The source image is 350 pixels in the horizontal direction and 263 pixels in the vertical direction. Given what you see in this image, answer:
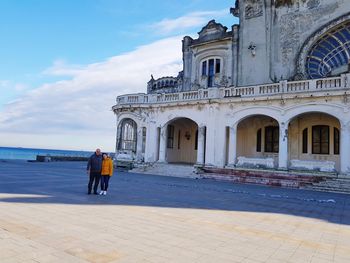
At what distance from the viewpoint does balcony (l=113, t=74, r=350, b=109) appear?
1839 cm

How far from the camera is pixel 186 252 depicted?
4922 mm

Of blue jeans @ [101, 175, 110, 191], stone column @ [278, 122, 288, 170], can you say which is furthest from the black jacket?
stone column @ [278, 122, 288, 170]

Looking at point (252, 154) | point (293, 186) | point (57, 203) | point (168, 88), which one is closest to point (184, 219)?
point (57, 203)

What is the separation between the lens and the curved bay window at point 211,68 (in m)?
28.9

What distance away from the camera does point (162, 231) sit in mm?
6156

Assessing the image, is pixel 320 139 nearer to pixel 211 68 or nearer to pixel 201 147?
pixel 201 147

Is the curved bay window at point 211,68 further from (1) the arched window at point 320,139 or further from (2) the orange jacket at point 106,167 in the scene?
(2) the orange jacket at point 106,167

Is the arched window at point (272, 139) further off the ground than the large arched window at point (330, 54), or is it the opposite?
the large arched window at point (330, 54)

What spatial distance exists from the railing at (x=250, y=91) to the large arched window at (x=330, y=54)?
4636mm

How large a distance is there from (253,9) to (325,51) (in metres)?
7.08

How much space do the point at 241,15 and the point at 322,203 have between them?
798 inches

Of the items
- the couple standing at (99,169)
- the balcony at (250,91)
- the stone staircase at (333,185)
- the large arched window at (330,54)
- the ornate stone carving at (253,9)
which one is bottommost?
the stone staircase at (333,185)

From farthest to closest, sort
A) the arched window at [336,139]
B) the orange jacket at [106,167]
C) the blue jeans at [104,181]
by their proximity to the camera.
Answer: the arched window at [336,139] → the orange jacket at [106,167] → the blue jeans at [104,181]

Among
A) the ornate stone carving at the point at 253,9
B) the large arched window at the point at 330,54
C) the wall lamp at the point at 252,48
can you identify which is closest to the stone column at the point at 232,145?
the large arched window at the point at 330,54
